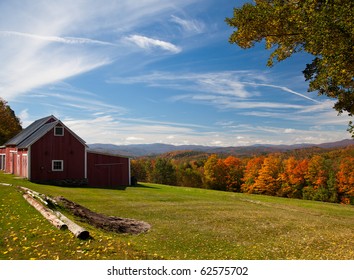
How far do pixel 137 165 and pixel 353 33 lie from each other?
351ft

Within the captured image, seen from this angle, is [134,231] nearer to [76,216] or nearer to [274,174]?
[76,216]

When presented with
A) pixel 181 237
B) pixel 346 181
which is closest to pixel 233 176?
pixel 346 181

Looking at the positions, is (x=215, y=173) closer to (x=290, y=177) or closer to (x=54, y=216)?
(x=290, y=177)

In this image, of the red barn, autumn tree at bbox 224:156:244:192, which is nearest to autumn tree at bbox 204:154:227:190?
autumn tree at bbox 224:156:244:192

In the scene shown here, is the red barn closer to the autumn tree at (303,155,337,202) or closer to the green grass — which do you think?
the green grass

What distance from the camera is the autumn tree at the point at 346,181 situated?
62531mm

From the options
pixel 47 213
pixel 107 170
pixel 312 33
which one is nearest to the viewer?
pixel 312 33

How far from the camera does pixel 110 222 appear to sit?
16.6 meters

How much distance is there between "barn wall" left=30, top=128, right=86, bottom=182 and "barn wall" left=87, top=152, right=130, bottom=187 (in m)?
1.56

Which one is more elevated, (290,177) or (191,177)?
(290,177)

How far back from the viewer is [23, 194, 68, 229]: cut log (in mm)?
12473

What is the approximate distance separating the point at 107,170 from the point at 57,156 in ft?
23.8

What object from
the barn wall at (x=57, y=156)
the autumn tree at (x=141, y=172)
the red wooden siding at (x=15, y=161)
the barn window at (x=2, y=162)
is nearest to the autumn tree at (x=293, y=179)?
the barn wall at (x=57, y=156)

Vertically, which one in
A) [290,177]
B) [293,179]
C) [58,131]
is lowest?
[293,179]
